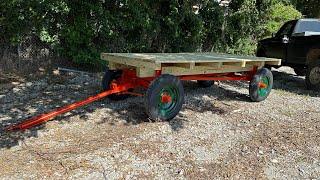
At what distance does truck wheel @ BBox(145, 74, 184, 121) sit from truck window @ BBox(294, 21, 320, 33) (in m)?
5.40

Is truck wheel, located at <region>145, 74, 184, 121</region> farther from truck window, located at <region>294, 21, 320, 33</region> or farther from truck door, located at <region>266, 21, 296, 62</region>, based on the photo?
truck window, located at <region>294, 21, 320, 33</region>

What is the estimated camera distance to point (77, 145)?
5184 mm

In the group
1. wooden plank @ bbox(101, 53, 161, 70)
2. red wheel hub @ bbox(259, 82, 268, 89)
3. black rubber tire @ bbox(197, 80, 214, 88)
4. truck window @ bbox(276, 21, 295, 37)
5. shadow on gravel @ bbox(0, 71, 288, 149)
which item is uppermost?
truck window @ bbox(276, 21, 295, 37)

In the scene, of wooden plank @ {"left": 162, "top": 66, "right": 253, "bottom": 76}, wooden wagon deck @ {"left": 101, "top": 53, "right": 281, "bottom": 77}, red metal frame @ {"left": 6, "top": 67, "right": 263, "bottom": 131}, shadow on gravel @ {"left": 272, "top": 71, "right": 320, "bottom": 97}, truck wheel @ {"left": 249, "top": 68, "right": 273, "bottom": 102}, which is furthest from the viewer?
shadow on gravel @ {"left": 272, "top": 71, "right": 320, "bottom": 97}

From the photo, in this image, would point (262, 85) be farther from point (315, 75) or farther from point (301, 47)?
point (301, 47)

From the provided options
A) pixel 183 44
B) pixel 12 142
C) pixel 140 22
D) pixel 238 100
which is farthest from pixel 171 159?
pixel 183 44

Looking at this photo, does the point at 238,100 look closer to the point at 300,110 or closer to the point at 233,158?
the point at 300,110

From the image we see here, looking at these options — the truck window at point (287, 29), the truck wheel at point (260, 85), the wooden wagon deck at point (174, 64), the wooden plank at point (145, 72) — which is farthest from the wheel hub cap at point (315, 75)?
the wooden plank at point (145, 72)

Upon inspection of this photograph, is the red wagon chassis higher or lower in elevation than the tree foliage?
lower

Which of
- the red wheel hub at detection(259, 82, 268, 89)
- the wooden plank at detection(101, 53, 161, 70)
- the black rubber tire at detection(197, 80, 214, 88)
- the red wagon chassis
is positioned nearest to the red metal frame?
the red wagon chassis

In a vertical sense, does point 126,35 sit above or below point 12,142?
above

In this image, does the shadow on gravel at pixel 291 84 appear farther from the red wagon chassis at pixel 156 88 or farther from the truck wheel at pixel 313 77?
the red wagon chassis at pixel 156 88

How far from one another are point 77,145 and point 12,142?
862 millimetres

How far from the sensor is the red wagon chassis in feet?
18.6
